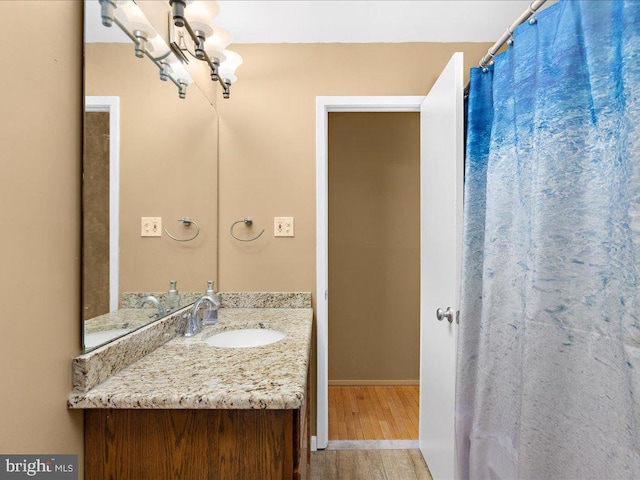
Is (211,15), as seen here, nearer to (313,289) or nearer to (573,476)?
(313,289)

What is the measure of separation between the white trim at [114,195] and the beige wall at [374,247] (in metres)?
1.92

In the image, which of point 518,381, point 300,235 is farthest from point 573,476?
point 300,235

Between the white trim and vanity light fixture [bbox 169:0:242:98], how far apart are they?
37 cm

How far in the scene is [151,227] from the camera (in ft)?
4.68

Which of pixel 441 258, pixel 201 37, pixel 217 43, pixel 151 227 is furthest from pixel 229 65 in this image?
pixel 441 258

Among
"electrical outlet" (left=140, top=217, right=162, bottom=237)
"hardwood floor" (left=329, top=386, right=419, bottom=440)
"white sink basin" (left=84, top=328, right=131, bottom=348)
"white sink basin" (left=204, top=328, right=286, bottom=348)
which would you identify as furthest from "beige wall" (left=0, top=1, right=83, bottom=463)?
"hardwood floor" (left=329, top=386, right=419, bottom=440)

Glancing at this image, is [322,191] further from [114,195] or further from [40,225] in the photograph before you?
[40,225]

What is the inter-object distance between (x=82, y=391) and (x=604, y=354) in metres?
1.38

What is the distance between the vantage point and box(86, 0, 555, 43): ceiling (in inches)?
Answer: 67.8

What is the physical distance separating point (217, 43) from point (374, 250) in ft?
6.19


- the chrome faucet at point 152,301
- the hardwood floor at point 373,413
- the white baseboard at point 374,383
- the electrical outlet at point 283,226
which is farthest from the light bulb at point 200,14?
the white baseboard at point 374,383

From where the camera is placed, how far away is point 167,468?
3.02 ft

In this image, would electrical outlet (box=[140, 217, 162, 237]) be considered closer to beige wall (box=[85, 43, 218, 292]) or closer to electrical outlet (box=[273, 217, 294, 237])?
beige wall (box=[85, 43, 218, 292])

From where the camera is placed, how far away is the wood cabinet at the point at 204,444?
36.1 inches
